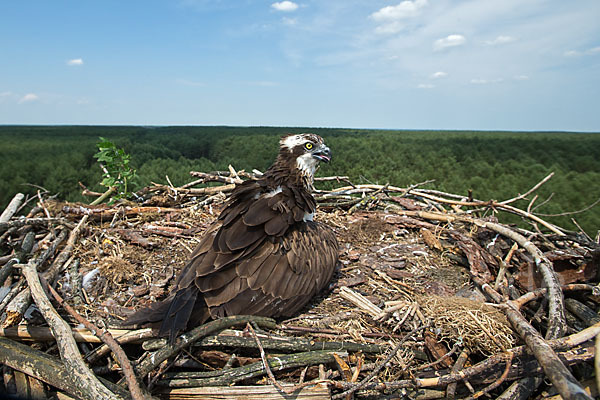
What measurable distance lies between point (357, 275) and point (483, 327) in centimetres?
143

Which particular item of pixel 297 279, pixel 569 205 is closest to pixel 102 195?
pixel 297 279

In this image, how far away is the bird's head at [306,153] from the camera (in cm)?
390

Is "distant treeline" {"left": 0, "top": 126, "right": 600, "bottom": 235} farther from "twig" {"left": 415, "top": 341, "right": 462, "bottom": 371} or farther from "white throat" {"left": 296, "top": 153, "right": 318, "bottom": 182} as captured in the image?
"twig" {"left": 415, "top": 341, "right": 462, "bottom": 371}

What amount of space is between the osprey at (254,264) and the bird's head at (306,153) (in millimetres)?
384

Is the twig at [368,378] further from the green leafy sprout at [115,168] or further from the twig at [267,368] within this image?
the green leafy sprout at [115,168]

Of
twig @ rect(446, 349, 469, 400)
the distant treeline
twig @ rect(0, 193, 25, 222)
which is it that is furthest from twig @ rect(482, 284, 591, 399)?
twig @ rect(0, 193, 25, 222)

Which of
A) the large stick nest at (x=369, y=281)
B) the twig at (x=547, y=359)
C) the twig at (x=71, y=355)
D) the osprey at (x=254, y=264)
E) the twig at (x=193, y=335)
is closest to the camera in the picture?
the twig at (x=547, y=359)

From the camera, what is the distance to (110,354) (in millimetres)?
2600

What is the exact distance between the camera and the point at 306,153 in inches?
154

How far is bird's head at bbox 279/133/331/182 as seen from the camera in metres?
3.90

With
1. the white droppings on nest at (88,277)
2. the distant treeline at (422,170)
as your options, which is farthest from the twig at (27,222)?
the distant treeline at (422,170)

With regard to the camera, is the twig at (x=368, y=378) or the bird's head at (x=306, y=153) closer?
the twig at (x=368, y=378)

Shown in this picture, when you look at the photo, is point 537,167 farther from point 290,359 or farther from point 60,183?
point 60,183

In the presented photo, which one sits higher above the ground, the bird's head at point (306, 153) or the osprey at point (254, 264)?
the bird's head at point (306, 153)
